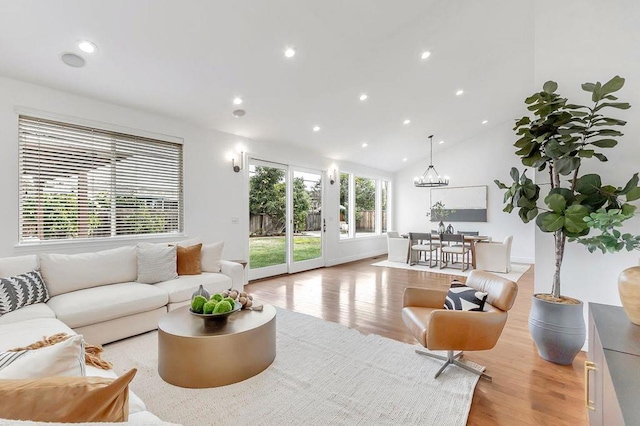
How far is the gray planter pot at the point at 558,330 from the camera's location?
247 cm

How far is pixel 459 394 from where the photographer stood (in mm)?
2113

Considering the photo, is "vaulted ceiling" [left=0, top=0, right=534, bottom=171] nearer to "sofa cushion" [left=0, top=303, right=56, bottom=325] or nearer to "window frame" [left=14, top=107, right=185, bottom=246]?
"window frame" [left=14, top=107, right=185, bottom=246]

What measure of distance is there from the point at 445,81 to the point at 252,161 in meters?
3.55

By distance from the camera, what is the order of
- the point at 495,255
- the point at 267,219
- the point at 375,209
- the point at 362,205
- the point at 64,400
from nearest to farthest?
the point at 64,400
the point at 267,219
the point at 495,255
the point at 362,205
the point at 375,209

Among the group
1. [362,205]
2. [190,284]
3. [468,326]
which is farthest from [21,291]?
[362,205]

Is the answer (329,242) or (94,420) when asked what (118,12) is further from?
(329,242)

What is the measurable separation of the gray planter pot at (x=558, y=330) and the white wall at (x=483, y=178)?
5.97 meters

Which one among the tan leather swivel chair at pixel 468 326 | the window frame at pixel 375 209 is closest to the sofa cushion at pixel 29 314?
the tan leather swivel chair at pixel 468 326

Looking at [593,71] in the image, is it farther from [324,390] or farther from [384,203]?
[384,203]

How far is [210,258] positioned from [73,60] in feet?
8.30

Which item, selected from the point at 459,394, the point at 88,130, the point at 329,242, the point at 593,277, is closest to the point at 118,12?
the point at 88,130

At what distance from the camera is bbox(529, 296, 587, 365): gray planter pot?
8.12 feet

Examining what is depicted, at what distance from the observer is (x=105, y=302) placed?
280 centimetres

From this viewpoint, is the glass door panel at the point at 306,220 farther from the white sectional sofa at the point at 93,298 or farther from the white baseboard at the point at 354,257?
the white sectional sofa at the point at 93,298
